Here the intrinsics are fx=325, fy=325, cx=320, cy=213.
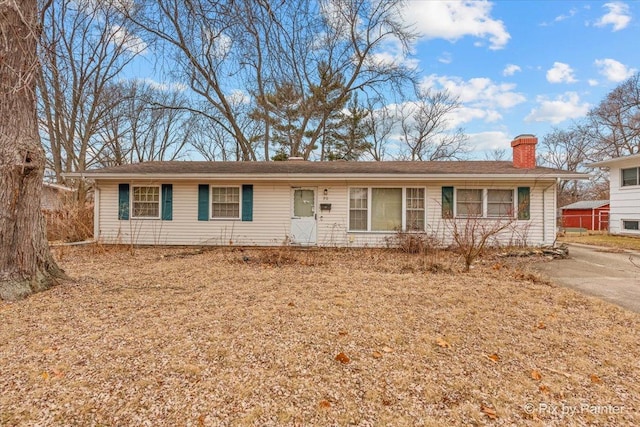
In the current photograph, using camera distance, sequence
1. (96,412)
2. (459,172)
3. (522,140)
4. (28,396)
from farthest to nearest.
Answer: (522,140)
(459,172)
(28,396)
(96,412)

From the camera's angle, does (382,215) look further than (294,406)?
Yes

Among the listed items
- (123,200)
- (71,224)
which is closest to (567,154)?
(123,200)

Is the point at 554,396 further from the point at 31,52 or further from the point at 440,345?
the point at 31,52

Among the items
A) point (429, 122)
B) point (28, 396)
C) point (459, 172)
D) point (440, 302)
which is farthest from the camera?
point (429, 122)

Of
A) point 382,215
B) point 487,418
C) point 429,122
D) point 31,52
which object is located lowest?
point 487,418

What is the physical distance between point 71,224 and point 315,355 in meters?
11.0

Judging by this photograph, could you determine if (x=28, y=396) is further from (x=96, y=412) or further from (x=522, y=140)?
(x=522, y=140)

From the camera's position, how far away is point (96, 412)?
2.05 meters

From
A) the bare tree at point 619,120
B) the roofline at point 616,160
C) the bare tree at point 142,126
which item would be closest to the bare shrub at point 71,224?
the bare tree at point 142,126

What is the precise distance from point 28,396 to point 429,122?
25.3 metres

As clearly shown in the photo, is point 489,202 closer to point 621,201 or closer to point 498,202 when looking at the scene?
point 498,202

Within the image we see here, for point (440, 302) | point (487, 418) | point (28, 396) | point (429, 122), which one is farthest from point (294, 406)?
point (429, 122)

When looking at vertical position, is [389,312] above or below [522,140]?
below

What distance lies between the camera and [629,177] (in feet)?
43.1
